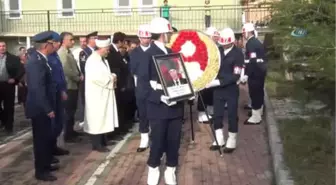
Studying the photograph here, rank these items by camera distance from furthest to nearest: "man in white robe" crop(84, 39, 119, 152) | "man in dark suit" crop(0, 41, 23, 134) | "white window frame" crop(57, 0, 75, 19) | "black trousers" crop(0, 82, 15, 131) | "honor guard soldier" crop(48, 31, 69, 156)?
"white window frame" crop(57, 0, 75, 19)
"black trousers" crop(0, 82, 15, 131)
"man in dark suit" crop(0, 41, 23, 134)
"man in white robe" crop(84, 39, 119, 152)
"honor guard soldier" crop(48, 31, 69, 156)

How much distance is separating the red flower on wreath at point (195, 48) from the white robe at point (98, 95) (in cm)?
115

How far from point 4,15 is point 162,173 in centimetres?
2024

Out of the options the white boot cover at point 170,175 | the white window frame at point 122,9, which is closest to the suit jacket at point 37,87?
the white boot cover at point 170,175

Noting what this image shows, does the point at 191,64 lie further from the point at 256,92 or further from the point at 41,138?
the point at 256,92

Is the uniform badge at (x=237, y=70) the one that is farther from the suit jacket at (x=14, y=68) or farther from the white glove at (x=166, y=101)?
the suit jacket at (x=14, y=68)

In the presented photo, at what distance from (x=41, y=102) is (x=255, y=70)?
5.03 meters

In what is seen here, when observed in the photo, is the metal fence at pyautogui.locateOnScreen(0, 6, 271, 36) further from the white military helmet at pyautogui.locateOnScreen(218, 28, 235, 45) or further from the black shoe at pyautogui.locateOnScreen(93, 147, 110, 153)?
the black shoe at pyautogui.locateOnScreen(93, 147, 110, 153)

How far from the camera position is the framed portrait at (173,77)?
6184 millimetres

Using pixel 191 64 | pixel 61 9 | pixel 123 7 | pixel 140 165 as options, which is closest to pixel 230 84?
pixel 191 64

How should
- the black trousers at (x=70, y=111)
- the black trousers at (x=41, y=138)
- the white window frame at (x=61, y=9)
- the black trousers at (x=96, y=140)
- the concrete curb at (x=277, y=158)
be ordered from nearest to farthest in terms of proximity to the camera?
1. the concrete curb at (x=277, y=158)
2. the black trousers at (x=41, y=138)
3. the black trousers at (x=96, y=140)
4. the black trousers at (x=70, y=111)
5. the white window frame at (x=61, y=9)

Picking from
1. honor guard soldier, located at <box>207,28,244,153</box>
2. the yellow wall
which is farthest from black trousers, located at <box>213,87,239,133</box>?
the yellow wall

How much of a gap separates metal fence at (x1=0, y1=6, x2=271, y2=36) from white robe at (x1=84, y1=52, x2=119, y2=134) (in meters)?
15.0

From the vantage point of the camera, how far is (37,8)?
988 inches

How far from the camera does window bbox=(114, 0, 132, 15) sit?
79.0 feet
